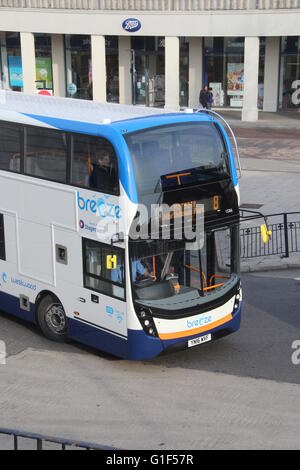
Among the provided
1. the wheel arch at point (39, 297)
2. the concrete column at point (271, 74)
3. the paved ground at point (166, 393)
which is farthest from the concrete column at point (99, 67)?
the wheel arch at point (39, 297)

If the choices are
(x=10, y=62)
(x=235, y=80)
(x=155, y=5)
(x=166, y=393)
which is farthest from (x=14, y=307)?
(x=10, y=62)

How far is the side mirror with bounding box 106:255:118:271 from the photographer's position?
1016 cm

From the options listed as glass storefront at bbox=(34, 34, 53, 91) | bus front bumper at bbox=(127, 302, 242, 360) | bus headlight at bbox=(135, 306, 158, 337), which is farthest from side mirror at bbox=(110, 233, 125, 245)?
glass storefront at bbox=(34, 34, 53, 91)

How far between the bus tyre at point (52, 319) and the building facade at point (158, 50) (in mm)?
25440

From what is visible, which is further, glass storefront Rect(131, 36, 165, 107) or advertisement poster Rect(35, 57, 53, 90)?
advertisement poster Rect(35, 57, 53, 90)

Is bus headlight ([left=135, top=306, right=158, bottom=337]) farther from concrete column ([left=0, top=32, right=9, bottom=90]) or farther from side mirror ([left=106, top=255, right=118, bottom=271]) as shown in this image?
concrete column ([left=0, top=32, right=9, bottom=90])

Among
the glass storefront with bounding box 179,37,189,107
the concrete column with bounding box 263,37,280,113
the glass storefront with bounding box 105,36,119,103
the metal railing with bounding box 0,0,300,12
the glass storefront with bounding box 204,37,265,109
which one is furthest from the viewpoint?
the glass storefront with bounding box 105,36,119,103

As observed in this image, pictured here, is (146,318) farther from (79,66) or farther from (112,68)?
(79,66)

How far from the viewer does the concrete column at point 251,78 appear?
3434cm

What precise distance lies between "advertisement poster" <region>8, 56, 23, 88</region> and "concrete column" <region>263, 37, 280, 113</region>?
1522 centimetres

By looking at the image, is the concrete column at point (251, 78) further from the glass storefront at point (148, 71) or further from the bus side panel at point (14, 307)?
the bus side panel at point (14, 307)

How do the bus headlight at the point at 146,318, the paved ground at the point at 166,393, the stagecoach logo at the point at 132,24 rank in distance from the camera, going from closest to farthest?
the paved ground at the point at 166,393 → the bus headlight at the point at 146,318 → the stagecoach logo at the point at 132,24

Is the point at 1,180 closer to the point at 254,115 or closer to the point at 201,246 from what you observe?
the point at 201,246

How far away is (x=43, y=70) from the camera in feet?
138
